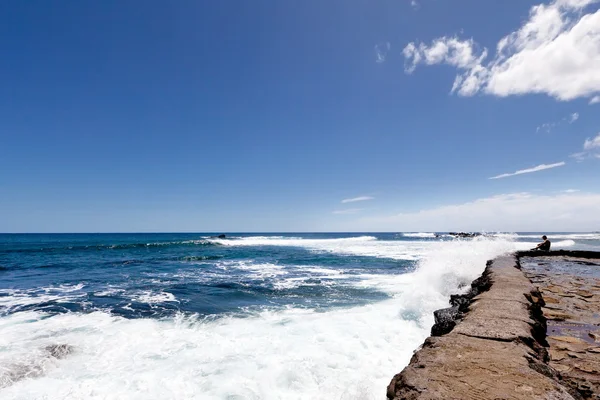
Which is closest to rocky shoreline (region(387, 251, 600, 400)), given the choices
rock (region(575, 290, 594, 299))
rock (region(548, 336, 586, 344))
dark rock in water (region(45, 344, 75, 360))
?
rock (region(548, 336, 586, 344))

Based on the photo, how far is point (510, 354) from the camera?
2939 mm

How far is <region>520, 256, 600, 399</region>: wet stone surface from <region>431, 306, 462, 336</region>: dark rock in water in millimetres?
1196

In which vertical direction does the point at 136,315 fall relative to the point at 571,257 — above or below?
below

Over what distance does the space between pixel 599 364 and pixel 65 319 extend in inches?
446

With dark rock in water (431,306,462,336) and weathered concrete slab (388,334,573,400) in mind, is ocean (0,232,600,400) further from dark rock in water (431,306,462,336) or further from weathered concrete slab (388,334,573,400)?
weathered concrete slab (388,334,573,400)

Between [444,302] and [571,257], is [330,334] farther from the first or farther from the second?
[571,257]

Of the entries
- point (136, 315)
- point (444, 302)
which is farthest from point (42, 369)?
point (444, 302)

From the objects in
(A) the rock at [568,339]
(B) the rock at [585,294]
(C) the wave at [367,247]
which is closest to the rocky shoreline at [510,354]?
(A) the rock at [568,339]

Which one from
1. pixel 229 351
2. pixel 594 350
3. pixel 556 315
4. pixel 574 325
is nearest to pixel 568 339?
pixel 594 350

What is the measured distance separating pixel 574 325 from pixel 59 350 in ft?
30.4

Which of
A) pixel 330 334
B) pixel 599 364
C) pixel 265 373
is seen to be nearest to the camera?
pixel 599 364

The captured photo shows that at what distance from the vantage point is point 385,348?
232 inches

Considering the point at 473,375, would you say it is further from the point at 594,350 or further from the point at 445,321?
the point at 445,321

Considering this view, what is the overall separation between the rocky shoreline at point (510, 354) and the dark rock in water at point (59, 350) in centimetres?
656
